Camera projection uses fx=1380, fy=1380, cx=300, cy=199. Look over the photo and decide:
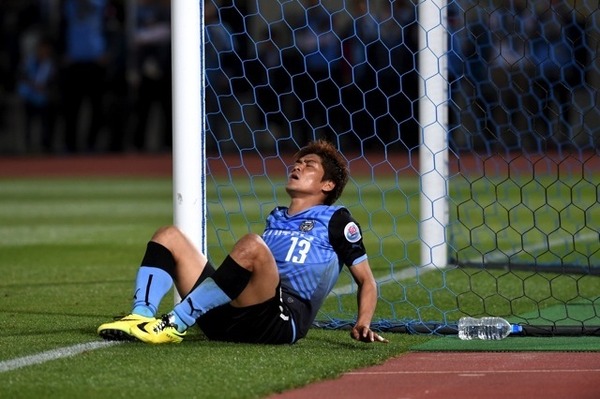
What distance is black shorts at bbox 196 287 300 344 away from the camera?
633 centimetres

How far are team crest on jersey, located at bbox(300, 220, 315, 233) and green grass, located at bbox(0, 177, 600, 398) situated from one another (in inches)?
21.4

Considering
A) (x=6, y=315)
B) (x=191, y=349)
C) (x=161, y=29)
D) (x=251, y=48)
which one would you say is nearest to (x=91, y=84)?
(x=161, y=29)

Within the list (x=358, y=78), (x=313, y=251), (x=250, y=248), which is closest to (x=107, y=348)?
(x=250, y=248)

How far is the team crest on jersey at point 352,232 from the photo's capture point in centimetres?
655

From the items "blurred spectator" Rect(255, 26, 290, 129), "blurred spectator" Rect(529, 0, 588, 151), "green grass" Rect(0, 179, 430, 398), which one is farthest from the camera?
"blurred spectator" Rect(255, 26, 290, 129)

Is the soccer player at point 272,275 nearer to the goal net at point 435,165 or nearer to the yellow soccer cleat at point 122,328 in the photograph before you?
the yellow soccer cleat at point 122,328

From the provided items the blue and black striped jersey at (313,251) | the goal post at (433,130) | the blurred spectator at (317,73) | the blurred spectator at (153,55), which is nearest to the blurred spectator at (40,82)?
the blurred spectator at (153,55)

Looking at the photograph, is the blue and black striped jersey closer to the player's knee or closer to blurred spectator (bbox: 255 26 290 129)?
the player's knee

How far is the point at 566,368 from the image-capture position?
5891 mm

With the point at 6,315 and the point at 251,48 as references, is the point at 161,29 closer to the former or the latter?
the point at 251,48

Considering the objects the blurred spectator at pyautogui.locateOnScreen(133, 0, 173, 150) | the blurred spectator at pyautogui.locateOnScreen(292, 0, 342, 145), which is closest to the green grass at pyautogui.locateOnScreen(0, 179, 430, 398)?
the blurred spectator at pyautogui.locateOnScreen(292, 0, 342, 145)

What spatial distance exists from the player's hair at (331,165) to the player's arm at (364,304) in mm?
445

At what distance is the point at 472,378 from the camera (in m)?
5.67

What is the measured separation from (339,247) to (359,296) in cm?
28
